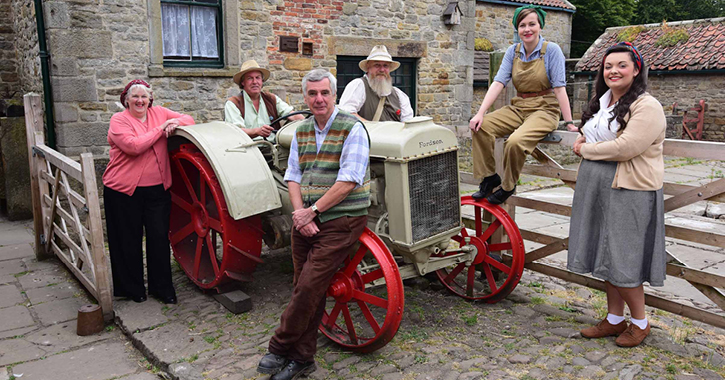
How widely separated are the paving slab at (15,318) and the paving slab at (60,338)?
23 cm

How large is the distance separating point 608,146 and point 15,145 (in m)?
7.22

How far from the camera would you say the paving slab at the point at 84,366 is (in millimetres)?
3738

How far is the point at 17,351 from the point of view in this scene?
408cm

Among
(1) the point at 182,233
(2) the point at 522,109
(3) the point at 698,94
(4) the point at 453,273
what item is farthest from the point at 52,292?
(3) the point at 698,94

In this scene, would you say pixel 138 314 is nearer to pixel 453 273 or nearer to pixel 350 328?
pixel 350 328

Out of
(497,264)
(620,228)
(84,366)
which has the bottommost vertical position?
(84,366)

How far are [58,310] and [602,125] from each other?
14.3 feet

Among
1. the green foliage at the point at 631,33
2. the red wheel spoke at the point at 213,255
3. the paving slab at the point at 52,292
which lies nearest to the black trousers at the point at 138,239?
the red wheel spoke at the point at 213,255

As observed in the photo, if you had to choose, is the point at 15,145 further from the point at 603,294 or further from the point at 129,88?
the point at 603,294

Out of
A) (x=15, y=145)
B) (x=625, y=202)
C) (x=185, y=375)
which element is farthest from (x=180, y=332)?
(x=15, y=145)

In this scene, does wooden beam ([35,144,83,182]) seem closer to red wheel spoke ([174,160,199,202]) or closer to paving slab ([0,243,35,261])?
red wheel spoke ([174,160,199,202])

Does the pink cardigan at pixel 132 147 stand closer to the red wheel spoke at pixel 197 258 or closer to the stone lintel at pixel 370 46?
the red wheel spoke at pixel 197 258

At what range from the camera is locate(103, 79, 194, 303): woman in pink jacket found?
449 cm

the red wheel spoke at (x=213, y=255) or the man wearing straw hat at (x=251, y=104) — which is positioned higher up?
the man wearing straw hat at (x=251, y=104)
